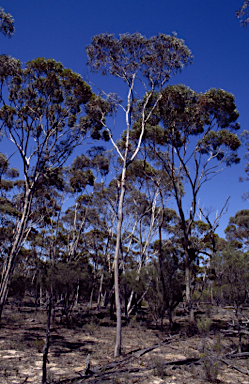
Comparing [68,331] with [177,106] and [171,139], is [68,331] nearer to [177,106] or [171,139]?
[171,139]

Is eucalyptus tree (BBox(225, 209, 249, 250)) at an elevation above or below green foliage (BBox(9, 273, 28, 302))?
above

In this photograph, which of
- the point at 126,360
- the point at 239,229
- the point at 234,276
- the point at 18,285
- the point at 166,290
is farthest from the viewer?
the point at 239,229

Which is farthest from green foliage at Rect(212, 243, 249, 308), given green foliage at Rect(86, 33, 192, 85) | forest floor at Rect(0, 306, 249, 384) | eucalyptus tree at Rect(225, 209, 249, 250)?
eucalyptus tree at Rect(225, 209, 249, 250)

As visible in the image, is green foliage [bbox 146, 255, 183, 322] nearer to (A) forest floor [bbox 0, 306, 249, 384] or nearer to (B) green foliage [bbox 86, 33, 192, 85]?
(A) forest floor [bbox 0, 306, 249, 384]

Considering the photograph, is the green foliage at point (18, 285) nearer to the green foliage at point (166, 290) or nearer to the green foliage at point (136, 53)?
the green foliage at point (166, 290)

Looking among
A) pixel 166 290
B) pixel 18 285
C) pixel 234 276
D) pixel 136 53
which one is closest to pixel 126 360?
pixel 234 276

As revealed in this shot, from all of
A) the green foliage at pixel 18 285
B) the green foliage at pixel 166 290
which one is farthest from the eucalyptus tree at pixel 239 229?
the green foliage at pixel 18 285

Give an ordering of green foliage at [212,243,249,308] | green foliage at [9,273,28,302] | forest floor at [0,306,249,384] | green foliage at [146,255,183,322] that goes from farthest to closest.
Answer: green foliage at [9,273,28,302] → green foliage at [146,255,183,322] → green foliage at [212,243,249,308] → forest floor at [0,306,249,384]

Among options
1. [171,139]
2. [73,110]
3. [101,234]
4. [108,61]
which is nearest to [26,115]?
[73,110]

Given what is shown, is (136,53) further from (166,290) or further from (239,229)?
(239,229)

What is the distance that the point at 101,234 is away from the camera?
2570cm

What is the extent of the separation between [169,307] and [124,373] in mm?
7865

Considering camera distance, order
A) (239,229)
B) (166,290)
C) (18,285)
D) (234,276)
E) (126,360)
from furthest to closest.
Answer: (239,229), (18,285), (166,290), (234,276), (126,360)

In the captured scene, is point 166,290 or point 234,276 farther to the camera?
point 166,290
